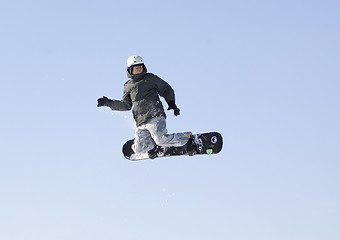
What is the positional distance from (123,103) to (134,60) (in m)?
1.13

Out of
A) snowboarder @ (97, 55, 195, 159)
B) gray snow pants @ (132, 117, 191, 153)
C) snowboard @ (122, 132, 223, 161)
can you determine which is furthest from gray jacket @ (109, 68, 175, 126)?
snowboard @ (122, 132, 223, 161)

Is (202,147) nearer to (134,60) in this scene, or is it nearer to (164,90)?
(164,90)

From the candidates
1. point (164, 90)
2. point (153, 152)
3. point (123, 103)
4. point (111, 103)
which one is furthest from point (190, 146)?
point (111, 103)

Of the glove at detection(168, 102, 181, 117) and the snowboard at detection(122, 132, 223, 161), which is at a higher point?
the glove at detection(168, 102, 181, 117)

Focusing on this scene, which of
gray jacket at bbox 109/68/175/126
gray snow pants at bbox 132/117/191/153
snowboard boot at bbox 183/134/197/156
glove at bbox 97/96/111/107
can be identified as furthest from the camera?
snowboard boot at bbox 183/134/197/156

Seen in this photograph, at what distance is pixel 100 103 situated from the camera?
47.7 feet

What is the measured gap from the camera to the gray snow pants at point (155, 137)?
14391 millimetres

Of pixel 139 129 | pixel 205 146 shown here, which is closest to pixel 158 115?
pixel 139 129

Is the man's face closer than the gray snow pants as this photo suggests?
Yes

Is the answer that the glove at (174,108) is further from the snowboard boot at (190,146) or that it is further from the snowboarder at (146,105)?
the snowboard boot at (190,146)

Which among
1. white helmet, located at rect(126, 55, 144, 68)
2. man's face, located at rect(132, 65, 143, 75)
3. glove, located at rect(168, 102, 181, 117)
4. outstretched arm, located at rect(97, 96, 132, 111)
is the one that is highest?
white helmet, located at rect(126, 55, 144, 68)

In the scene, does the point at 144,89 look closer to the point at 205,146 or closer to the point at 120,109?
the point at 120,109

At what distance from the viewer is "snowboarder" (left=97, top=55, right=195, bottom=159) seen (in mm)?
14273

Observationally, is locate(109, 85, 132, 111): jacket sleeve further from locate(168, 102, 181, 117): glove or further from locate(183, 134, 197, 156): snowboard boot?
locate(183, 134, 197, 156): snowboard boot
